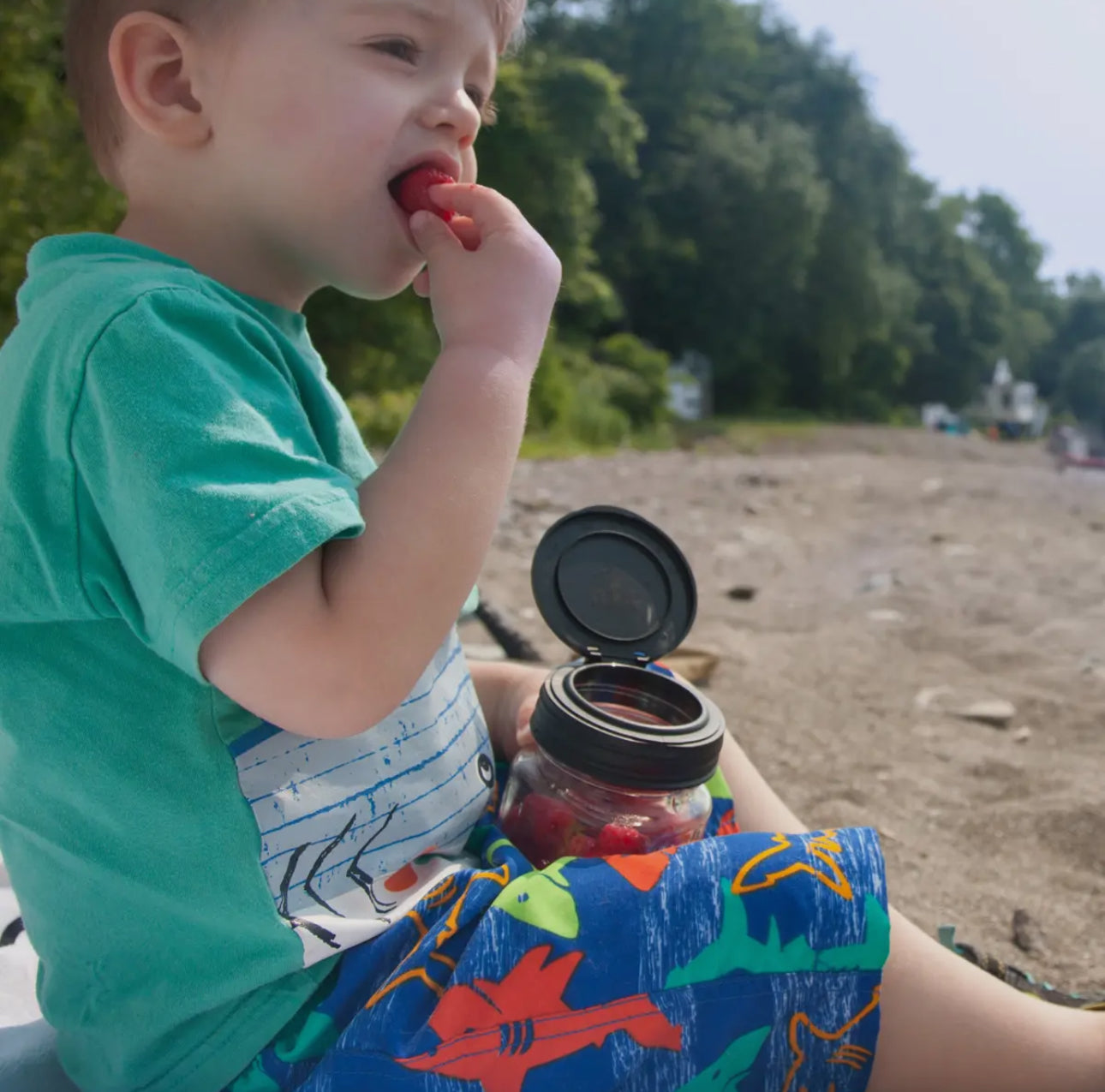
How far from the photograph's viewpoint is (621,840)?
41.3 inches

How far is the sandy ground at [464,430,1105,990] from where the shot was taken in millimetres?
1747

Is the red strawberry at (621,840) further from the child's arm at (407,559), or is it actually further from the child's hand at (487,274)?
the child's hand at (487,274)

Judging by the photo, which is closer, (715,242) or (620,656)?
(620,656)

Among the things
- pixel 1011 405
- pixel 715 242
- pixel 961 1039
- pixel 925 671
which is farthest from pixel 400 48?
pixel 1011 405

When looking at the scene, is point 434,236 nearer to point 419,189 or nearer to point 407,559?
point 419,189

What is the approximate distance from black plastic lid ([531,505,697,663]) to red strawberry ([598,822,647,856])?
0.27 meters

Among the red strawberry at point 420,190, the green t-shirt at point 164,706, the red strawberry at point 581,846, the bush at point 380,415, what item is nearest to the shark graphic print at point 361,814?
the green t-shirt at point 164,706

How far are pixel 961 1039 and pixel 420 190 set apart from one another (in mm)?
909

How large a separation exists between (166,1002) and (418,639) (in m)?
0.39

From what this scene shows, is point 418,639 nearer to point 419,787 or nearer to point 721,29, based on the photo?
point 419,787

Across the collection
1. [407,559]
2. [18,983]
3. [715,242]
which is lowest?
[18,983]

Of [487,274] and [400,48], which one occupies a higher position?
[400,48]

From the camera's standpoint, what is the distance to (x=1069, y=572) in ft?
14.5

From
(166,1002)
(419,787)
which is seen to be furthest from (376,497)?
(166,1002)
